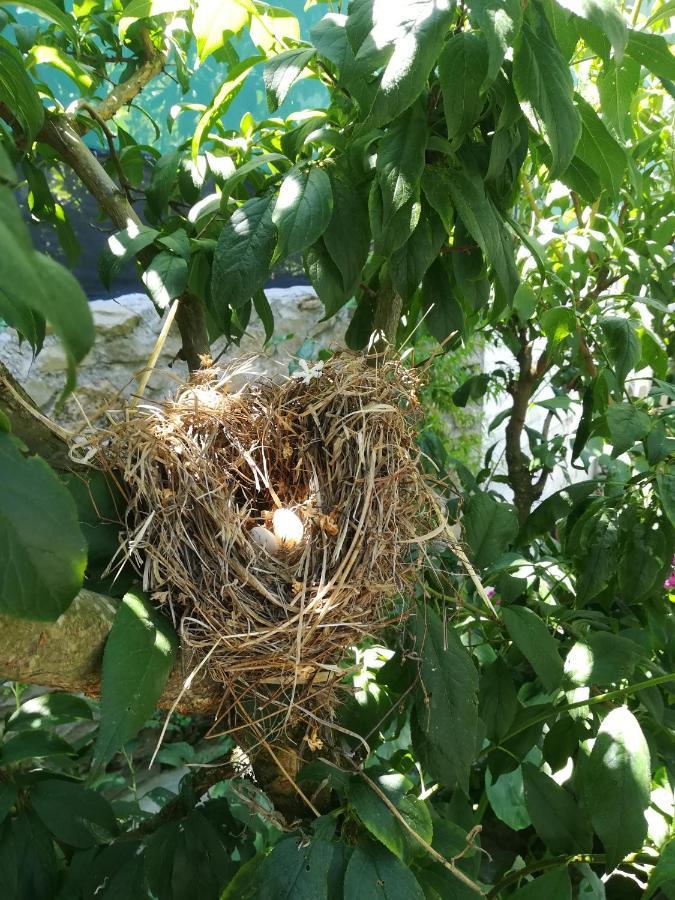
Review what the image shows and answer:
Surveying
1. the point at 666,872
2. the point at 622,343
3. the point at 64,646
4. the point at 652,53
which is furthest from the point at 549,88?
the point at 666,872

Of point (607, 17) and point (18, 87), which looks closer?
point (607, 17)

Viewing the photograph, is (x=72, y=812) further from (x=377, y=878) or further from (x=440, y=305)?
(x=440, y=305)

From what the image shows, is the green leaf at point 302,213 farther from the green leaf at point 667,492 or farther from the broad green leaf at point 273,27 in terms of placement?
the green leaf at point 667,492

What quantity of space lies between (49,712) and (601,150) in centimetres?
75

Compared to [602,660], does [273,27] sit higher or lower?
higher

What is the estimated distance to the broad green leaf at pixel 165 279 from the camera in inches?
26.9

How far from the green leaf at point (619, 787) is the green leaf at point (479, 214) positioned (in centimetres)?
40

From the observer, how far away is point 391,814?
574 mm

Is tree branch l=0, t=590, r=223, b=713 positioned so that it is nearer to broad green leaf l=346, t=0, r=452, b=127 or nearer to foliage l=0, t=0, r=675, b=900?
foliage l=0, t=0, r=675, b=900

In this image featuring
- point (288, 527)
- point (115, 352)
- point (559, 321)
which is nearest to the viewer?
Answer: point (288, 527)

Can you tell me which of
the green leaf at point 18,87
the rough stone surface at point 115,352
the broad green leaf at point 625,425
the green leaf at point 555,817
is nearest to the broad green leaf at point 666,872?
the green leaf at point 555,817

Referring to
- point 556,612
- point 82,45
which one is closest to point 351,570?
point 556,612

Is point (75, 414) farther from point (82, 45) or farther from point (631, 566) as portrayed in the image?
point (631, 566)

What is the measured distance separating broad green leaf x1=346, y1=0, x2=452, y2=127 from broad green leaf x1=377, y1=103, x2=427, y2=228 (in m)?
0.09
